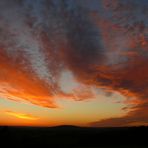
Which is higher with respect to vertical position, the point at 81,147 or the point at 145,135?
the point at 145,135

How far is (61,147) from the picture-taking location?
159 ft

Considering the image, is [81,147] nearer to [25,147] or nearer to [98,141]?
[98,141]

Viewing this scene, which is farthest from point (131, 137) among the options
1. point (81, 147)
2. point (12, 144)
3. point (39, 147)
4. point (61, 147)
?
point (12, 144)

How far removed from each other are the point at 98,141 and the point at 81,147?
31.5 ft

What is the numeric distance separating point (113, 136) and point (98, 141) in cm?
637

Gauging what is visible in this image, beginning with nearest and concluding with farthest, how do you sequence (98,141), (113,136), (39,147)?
(39,147) → (98,141) → (113,136)

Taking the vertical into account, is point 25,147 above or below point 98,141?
below

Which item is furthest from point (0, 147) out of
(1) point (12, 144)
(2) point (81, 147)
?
(2) point (81, 147)

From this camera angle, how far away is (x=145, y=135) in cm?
6350

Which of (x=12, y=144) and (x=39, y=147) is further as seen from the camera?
(x=39, y=147)

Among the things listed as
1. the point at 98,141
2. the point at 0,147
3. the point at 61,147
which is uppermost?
the point at 98,141

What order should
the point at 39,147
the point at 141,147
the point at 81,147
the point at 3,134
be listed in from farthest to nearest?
1. the point at 81,147
2. the point at 141,147
3. the point at 39,147
4. the point at 3,134

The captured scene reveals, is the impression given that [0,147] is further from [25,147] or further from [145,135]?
[145,135]

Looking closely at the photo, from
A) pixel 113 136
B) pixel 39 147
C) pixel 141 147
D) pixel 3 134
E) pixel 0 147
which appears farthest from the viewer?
pixel 113 136
